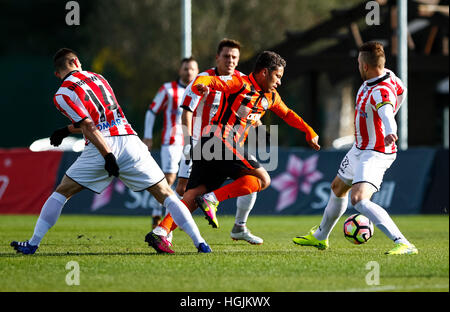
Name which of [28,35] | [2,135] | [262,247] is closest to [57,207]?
[262,247]

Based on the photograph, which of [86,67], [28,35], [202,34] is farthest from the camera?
[28,35]

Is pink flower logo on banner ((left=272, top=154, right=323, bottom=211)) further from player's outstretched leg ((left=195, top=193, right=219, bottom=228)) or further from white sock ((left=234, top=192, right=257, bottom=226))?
player's outstretched leg ((left=195, top=193, right=219, bottom=228))

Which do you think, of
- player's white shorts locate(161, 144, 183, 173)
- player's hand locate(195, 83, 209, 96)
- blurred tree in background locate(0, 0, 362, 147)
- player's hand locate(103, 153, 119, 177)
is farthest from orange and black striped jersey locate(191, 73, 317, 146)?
blurred tree in background locate(0, 0, 362, 147)

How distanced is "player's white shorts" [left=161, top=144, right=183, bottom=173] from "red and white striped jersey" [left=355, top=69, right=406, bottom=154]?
477cm

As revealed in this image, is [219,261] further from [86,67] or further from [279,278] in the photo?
[86,67]

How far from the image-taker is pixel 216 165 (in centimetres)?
917

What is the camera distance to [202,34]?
38.5 metres

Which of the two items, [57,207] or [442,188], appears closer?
[57,207]

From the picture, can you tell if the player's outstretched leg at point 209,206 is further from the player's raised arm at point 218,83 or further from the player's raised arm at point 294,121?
the player's raised arm at point 294,121

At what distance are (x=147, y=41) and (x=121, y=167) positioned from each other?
101ft

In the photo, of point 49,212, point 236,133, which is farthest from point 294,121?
point 49,212

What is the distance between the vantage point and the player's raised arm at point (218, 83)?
8797 millimetres

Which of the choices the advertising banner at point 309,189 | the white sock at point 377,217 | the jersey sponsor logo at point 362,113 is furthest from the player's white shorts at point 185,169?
the advertising banner at point 309,189

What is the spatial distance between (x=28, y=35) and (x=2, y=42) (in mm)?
1552
